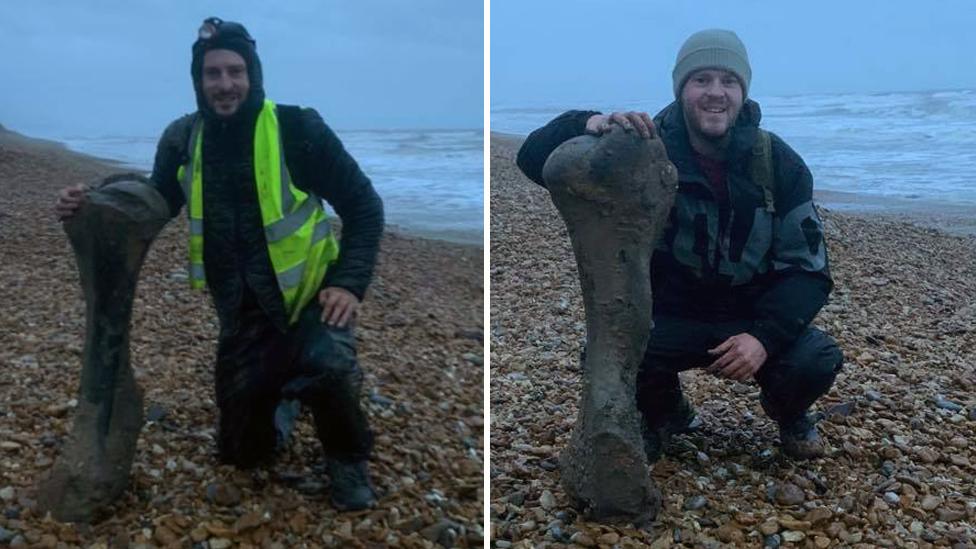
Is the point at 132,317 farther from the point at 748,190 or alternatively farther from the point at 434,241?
the point at 748,190

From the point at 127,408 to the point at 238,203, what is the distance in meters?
0.42

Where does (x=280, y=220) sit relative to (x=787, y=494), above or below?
above

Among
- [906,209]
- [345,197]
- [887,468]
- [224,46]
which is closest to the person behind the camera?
[224,46]

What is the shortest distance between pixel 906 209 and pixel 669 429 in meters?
1.19

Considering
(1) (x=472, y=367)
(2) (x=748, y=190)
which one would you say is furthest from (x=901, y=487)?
(1) (x=472, y=367)

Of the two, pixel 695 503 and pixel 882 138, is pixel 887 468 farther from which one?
pixel 882 138

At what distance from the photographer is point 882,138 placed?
131 inches

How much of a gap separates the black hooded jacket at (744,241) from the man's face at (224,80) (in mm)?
614

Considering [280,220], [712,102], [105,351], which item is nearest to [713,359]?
[712,102]

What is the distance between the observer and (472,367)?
253 centimetres

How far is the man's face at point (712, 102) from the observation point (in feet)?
8.18

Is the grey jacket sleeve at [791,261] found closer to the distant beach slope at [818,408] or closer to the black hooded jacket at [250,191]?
the distant beach slope at [818,408]

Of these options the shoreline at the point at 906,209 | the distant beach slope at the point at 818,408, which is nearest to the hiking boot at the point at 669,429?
the distant beach slope at the point at 818,408

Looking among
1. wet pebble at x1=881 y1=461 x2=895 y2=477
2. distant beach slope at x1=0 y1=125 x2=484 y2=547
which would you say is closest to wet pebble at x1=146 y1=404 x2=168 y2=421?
distant beach slope at x1=0 y1=125 x2=484 y2=547
